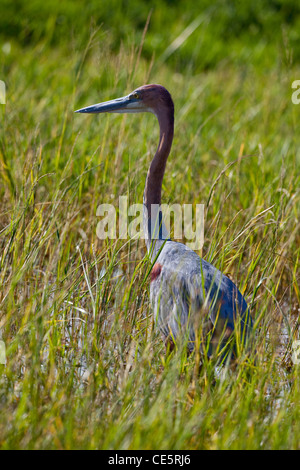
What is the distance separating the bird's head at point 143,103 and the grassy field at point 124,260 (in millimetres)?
314

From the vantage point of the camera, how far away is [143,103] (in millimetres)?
3646

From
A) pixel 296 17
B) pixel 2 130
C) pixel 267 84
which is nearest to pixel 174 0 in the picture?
pixel 296 17

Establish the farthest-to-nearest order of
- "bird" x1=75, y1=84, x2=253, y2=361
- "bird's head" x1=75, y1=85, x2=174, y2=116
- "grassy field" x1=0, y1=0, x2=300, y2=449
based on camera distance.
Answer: "bird's head" x1=75, y1=85, x2=174, y2=116 < "bird" x1=75, y1=84, x2=253, y2=361 < "grassy field" x1=0, y1=0, x2=300, y2=449

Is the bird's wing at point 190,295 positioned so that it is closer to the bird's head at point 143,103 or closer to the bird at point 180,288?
the bird at point 180,288

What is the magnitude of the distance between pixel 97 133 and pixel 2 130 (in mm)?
734

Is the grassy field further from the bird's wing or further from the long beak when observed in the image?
the long beak

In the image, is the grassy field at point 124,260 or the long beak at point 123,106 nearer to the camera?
the grassy field at point 124,260

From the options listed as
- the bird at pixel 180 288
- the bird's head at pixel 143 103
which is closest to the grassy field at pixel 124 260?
the bird at pixel 180 288

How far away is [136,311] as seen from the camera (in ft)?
10.1

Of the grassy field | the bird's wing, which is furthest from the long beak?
the bird's wing

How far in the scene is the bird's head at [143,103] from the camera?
3.57m

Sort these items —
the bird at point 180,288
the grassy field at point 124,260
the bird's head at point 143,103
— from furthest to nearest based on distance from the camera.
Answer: the bird's head at point 143,103
the bird at point 180,288
the grassy field at point 124,260

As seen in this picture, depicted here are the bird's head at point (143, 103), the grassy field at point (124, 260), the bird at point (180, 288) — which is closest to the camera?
the grassy field at point (124, 260)

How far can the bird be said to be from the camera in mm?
2854
